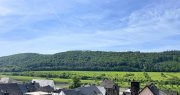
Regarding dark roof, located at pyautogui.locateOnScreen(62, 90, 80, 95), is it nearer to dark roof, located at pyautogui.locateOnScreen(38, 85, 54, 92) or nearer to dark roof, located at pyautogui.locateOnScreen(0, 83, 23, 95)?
dark roof, located at pyautogui.locateOnScreen(0, 83, 23, 95)

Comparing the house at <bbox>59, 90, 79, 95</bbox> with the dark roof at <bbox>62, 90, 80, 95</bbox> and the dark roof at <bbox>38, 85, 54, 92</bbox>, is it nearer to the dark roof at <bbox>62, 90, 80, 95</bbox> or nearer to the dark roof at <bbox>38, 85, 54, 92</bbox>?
the dark roof at <bbox>62, 90, 80, 95</bbox>

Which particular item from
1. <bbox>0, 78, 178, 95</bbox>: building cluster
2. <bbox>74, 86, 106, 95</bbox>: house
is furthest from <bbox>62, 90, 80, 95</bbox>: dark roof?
<bbox>74, 86, 106, 95</bbox>: house

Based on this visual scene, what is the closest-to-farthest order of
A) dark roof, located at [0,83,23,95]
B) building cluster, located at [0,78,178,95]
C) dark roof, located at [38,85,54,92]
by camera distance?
1. dark roof, located at [0,83,23,95]
2. building cluster, located at [0,78,178,95]
3. dark roof, located at [38,85,54,92]

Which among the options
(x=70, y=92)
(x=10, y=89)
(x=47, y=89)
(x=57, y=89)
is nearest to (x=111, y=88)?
(x=70, y=92)

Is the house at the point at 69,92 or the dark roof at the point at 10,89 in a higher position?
the dark roof at the point at 10,89

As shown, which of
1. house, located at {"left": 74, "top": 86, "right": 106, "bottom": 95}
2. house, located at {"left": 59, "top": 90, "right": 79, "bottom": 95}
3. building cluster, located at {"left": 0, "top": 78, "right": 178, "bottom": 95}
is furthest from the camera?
house, located at {"left": 74, "top": 86, "right": 106, "bottom": 95}

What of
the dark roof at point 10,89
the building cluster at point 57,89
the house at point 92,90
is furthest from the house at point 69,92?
the dark roof at point 10,89

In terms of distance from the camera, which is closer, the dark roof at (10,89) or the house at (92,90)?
the dark roof at (10,89)

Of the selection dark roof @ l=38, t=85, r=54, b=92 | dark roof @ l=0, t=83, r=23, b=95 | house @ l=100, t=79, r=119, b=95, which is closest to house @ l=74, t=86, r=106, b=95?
house @ l=100, t=79, r=119, b=95

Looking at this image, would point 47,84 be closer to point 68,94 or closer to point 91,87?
point 91,87

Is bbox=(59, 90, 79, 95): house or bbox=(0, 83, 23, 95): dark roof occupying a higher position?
bbox=(0, 83, 23, 95): dark roof

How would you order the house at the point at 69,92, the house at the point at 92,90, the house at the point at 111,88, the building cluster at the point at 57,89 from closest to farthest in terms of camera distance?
the building cluster at the point at 57,89 < the house at the point at 69,92 < the house at the point at 111,88 < the house at the point at 92,90

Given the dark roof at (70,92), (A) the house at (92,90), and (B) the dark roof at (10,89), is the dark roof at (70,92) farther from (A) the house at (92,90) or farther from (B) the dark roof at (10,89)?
(B) the dark roof at (10,89)

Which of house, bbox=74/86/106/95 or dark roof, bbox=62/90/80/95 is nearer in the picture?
dark roof, bbox=62/90/80/95
